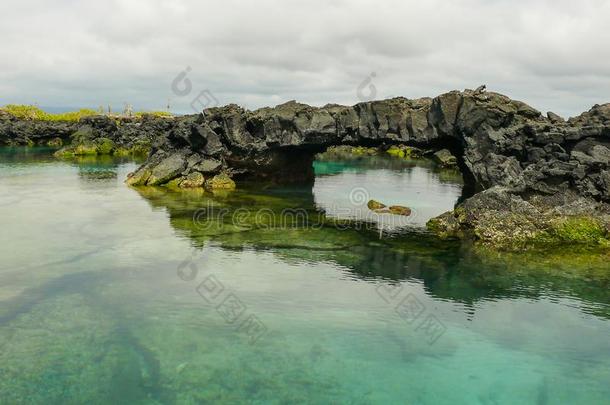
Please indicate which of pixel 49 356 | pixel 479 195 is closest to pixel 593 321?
pixel 479 195

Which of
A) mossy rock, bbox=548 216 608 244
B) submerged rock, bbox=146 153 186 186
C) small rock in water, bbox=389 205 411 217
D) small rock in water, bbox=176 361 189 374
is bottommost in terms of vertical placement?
small rock in water, bbox=176 361 189 374

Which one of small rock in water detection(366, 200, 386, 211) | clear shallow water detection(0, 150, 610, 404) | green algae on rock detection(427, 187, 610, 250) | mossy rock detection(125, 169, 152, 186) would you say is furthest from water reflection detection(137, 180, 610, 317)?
mossy rock detection(125, 169, 152, 186)

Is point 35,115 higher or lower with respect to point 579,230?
higher

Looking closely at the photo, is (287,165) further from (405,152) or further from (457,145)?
(405,152)

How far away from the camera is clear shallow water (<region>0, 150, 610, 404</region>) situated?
19516 millimetres

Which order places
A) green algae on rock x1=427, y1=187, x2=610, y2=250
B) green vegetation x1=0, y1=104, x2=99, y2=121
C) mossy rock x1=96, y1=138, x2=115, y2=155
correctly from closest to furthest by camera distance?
green algae on rock x1=427, y1=187, x2=610, y2=250 < mossy rock x1=96, y1=138, x2=115, y2=155 < green vegetation x1=0, y1=104, x2=99, y2=121

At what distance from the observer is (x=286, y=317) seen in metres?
25.6

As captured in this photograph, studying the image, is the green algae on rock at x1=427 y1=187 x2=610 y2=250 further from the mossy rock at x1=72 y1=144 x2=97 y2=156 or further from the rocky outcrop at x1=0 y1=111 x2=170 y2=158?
the mossy rock at x1=72 y1=144 x2=97 y2=156

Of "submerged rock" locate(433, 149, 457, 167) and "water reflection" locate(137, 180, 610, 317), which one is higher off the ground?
"submerged rock" locate(433, 149, 457, 167)

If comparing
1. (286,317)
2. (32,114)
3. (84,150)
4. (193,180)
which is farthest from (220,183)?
(32,114)

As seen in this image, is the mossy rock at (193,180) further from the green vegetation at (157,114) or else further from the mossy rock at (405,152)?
the green vegetation at (157,114)

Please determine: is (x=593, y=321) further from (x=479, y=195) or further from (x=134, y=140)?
(x=134, y=140)

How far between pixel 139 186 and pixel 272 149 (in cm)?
1741

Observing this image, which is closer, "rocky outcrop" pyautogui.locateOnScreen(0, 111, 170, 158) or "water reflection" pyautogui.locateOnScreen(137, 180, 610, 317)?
"water reflection" pyautogui.locateOnScreen(137, 180, 610, 317)
